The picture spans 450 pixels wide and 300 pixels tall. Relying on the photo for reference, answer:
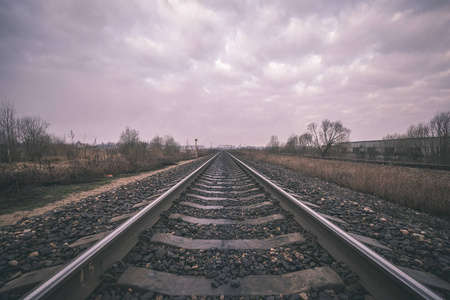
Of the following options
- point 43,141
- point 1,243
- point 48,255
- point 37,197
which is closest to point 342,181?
point 48,255

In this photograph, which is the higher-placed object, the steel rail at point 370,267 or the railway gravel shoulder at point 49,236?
the steel rail at point 370,267

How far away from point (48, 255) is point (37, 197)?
4123 mm

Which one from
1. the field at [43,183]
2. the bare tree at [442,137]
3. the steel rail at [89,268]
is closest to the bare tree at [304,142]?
the bare tree at [442,137]

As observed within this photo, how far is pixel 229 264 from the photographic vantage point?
1.64 meters

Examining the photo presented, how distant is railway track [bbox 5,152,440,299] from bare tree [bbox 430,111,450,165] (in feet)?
64.0

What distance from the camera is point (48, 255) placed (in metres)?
1.86

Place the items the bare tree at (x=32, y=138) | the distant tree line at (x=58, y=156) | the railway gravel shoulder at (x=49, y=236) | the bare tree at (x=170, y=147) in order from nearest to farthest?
the railway gravel shoulder at (x=49, y=236), the distant tree line at (x=58, y=156), the bare tree at (x=32, y=138), the bare tree at (x=170, y=147)

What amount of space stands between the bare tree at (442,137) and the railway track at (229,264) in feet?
64.0

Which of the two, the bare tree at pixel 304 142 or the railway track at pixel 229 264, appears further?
the bare tree at pixel 304 142

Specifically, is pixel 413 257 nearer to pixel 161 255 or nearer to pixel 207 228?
pixel 207 228

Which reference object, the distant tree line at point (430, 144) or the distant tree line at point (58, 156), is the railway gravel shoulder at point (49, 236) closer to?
the distant tree line at point (58, 156)

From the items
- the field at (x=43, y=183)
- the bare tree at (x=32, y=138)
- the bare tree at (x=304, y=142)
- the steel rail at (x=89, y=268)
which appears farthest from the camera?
the bare tree at (x=304, y=142)

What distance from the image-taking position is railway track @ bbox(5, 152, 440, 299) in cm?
128

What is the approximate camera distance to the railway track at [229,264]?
1284 mm
